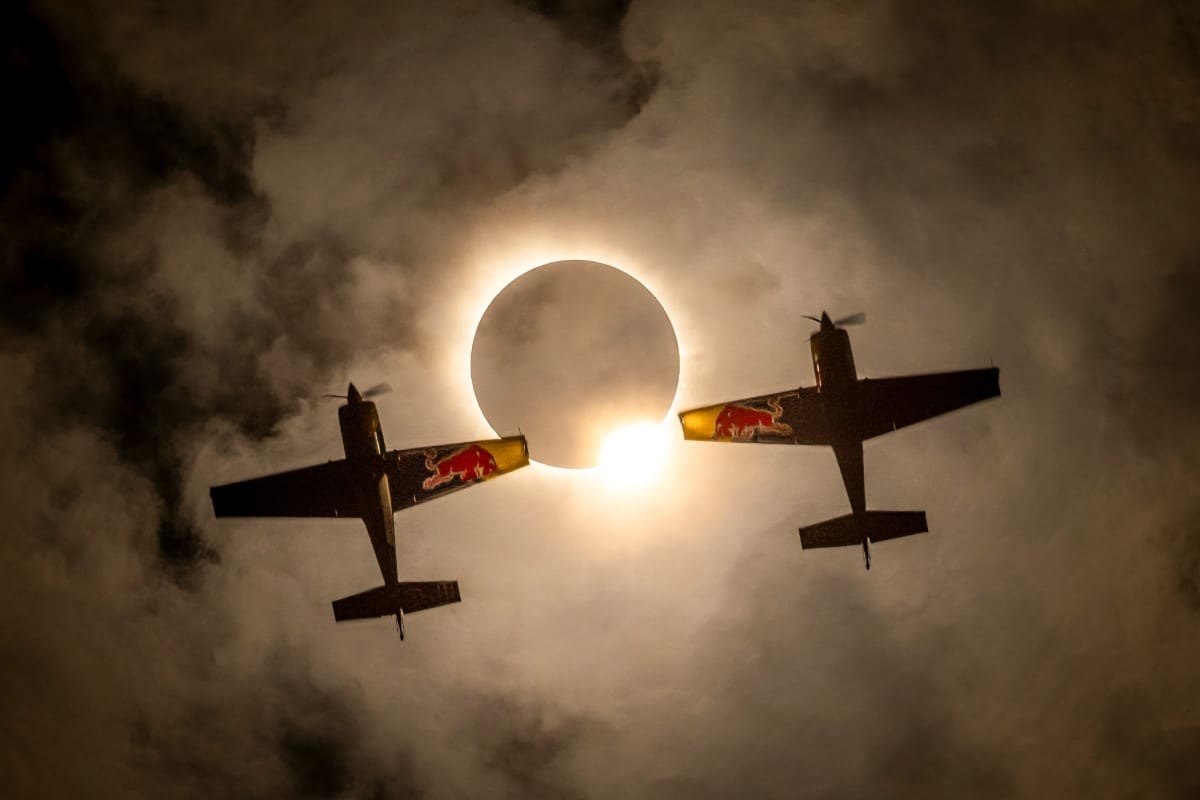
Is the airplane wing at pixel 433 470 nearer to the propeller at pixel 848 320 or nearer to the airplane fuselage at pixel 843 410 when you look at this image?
the airplane fuselage at pixel 843 410

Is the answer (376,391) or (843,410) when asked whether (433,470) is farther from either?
(843,410)

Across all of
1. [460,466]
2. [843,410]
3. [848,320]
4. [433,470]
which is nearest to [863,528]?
[843,410]

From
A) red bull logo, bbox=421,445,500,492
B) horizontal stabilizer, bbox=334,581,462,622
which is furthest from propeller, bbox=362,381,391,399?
horizontal stabilizer, bbox=334,581,462,622

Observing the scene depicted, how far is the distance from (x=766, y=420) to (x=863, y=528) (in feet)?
11.8

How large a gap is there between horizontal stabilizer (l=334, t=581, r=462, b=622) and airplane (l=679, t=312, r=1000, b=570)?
23.6 ft

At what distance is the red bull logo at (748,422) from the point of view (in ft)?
78.7

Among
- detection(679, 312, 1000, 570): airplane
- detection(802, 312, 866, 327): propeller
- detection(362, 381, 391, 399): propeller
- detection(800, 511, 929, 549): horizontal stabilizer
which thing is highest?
detection(362, 381, 391, 399): propeller

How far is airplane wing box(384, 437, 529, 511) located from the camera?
23875 mm

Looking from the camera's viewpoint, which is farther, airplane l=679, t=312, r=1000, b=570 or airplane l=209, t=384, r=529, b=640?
airplane l=679, t=312, r=1000, b=570

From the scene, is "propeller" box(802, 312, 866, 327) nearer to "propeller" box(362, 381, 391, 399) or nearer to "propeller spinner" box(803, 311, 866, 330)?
"propeller spinner" box(803, 311, 866, 330)

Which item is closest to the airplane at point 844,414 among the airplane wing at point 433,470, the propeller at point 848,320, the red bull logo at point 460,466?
the propeller at point 848,320

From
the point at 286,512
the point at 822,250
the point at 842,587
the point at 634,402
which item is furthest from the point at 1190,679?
the point at 286,512

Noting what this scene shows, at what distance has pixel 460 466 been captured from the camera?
2408cm

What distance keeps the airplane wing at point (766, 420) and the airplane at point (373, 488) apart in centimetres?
511
